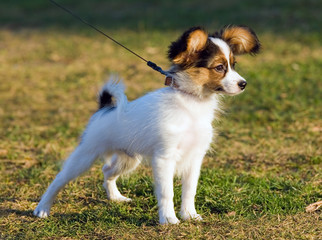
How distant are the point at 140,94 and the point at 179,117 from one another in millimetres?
4203

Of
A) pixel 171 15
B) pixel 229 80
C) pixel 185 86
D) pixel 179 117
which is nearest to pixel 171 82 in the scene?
pixel 185 86

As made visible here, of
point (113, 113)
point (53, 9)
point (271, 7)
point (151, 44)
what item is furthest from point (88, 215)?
point (53, 9)

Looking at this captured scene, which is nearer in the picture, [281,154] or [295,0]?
[281,154]

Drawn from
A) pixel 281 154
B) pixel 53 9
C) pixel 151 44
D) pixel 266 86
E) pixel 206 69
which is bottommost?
pixel 53 9

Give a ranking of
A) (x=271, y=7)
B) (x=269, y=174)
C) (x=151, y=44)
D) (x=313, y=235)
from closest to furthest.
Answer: (x=313, y=235) < (x=269, y=174) < (x=151, y=44) < (x=271, y=7)

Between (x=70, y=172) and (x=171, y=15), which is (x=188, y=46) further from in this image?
(x=171, y=15)

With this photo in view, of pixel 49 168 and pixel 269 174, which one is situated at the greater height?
pixel 269 174

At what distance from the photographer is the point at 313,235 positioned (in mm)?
3580

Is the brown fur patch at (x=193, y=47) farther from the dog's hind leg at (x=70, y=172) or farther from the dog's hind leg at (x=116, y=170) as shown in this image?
the dog's hind leg at (x=70, y=172)

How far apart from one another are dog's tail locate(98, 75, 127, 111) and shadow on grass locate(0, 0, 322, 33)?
7.61 meters

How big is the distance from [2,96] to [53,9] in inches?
303

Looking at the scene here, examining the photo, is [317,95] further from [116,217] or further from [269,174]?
[116,217]

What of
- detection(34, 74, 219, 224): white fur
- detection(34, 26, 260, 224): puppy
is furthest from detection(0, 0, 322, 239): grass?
detection(34, 26, 260, 224): puppy

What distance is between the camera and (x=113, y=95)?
4098 mm
